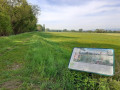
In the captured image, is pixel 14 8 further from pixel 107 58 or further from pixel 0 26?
pixel 107 58

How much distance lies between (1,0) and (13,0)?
10.9ft

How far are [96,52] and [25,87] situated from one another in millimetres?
2225

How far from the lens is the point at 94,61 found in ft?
9.38

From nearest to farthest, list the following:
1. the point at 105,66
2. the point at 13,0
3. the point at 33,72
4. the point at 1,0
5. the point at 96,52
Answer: the point at 105,66
the point at 96,52
the point at 33,72
the point at 1,0
the point at 13,0

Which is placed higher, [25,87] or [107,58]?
[107,58]

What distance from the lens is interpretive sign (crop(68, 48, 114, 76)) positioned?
2.59 metres

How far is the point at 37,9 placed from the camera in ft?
120

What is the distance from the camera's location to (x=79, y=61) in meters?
3.07

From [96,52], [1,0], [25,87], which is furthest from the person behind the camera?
[1,0]

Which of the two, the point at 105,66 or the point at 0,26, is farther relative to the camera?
the point at 0,26

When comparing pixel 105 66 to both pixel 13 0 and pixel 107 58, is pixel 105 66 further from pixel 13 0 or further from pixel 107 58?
pixel 13 0

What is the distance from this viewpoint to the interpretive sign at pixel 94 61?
2.59m

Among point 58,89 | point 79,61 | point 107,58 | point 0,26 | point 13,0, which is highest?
point 13,0

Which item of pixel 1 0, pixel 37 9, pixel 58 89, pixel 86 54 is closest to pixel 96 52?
pixel 86 54
